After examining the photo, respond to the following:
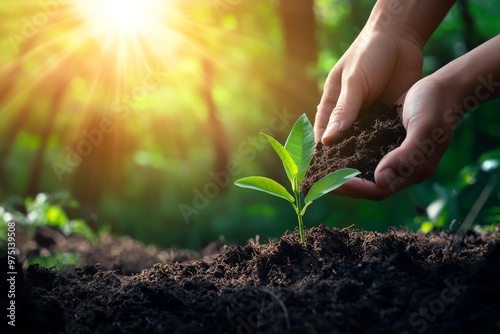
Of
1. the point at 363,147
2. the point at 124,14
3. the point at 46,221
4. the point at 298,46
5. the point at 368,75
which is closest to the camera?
the point at 363,147

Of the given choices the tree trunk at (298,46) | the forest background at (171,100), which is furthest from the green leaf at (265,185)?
the tree trunk at (298,46)

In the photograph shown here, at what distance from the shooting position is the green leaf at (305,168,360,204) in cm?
188

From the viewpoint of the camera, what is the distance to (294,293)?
60.5 inches

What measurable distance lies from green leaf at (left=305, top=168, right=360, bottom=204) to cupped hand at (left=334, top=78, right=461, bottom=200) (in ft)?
0.72

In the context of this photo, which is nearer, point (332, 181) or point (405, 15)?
point (332, 181)

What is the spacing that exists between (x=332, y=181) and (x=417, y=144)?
43 cm

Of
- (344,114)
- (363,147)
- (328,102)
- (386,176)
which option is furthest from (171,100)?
(386,176)

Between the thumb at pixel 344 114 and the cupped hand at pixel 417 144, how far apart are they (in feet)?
0.83

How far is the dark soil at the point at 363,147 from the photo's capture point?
2.27 metres

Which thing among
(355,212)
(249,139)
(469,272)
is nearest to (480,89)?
(469,272)

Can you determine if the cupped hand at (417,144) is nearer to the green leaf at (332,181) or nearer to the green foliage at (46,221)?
the green leaf at (332,181)

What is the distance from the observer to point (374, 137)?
230 cm

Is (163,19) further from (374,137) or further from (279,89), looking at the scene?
(374,137)

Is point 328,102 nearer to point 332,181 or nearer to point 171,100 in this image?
point 332,181
